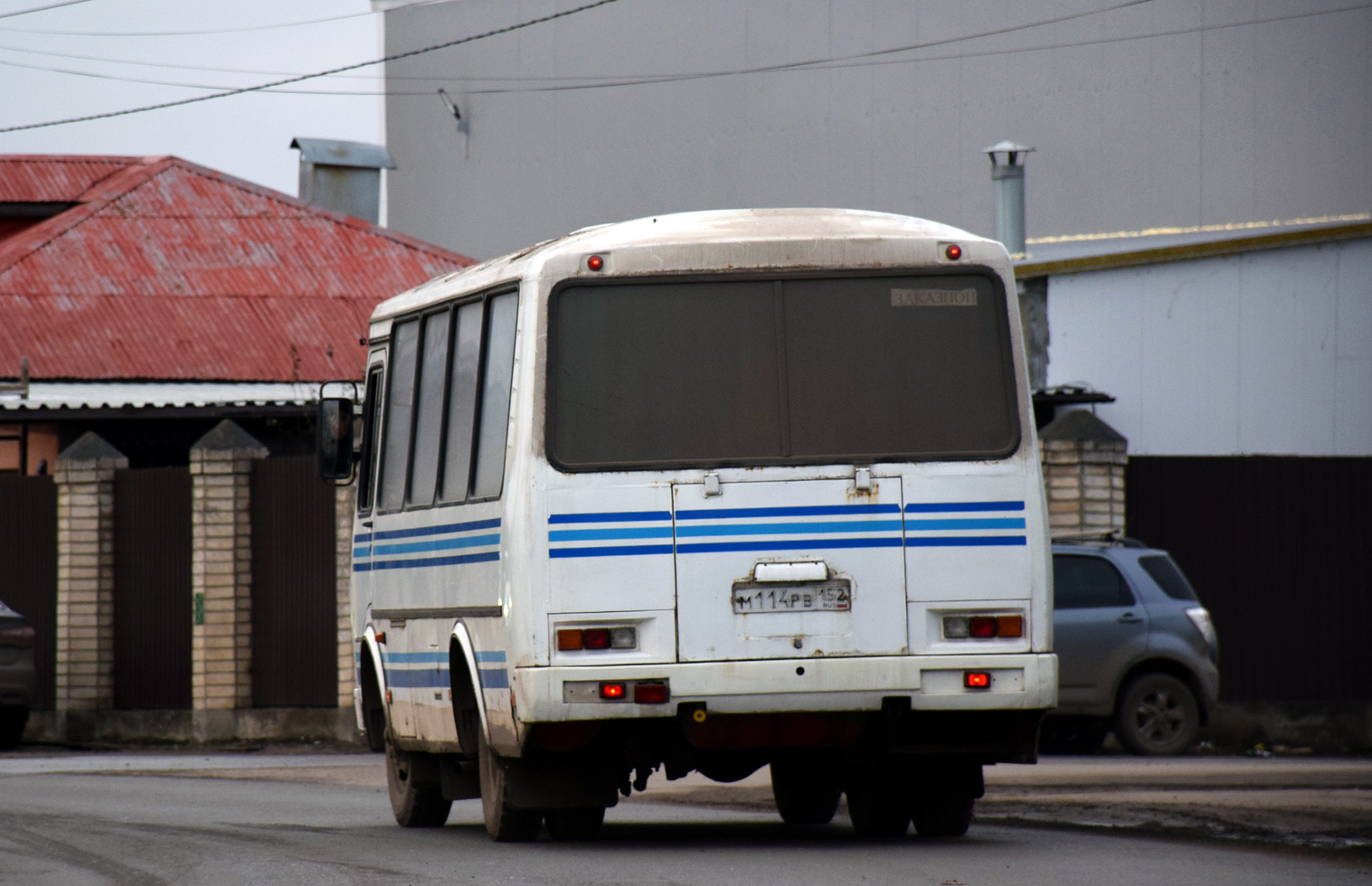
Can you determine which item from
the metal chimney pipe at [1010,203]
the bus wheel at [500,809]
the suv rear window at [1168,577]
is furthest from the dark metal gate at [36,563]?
the metal chimney pipe at [1010,203]

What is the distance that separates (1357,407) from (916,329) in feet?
55.8

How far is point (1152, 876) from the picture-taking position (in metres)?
9.02

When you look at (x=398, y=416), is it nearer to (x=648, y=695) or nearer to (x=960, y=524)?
(x=648, y=695)

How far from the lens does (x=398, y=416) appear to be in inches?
468

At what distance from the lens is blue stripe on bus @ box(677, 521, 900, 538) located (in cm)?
958

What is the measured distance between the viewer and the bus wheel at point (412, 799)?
12.1 meters

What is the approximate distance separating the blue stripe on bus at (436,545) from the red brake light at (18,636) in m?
9.09

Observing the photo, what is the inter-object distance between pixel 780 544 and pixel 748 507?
0.66 ft

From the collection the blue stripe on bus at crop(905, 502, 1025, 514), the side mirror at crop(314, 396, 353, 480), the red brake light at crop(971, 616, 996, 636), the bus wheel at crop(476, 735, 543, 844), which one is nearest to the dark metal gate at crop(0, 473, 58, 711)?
the side mirror at crop(314, 396, 353, 480)

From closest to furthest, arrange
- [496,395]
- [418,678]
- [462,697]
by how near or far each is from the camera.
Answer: [496,395] < [462,697] < [418,678]

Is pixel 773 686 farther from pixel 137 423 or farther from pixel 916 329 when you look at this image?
pixel 137 423

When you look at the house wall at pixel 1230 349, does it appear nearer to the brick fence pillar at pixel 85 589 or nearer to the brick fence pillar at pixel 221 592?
the brick fence pillar at pixel 221 592

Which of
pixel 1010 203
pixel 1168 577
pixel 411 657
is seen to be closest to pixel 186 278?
pixel 1010 203

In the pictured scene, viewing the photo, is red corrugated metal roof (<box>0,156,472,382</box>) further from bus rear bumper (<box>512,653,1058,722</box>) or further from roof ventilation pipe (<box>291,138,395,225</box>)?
bus rear bumper (<box>512,653,1058,722</box>)
